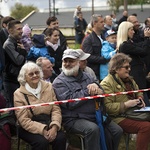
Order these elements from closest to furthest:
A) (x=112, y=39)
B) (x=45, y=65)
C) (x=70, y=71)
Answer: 1. (x=70, y=71)
2. (x=45, y=65)
3. (x=112, y=39)

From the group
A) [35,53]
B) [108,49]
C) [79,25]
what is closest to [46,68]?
[35,53]

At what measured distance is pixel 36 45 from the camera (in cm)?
533

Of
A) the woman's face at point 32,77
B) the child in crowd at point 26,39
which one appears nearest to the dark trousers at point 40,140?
the woman's face at point 32,77

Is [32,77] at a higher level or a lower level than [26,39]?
lower

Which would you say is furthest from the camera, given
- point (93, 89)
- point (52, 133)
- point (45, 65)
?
point (45, 65)

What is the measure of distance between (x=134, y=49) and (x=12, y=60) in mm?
2005

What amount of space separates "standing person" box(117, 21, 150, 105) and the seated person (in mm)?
1251

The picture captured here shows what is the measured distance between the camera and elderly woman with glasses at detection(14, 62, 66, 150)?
3.82 m

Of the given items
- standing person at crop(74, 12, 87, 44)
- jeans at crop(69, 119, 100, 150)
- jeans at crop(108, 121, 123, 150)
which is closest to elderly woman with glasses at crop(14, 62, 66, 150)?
jeans at crop(69, 119, 100, 150)

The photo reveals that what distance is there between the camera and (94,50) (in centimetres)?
570

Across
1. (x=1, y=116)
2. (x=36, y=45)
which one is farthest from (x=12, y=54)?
(x=1, y=116)

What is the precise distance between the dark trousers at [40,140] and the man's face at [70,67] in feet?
2.59

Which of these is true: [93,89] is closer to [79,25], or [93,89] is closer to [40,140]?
[40,140]

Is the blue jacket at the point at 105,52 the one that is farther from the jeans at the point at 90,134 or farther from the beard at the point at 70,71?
the jeans at the point at 90,134
